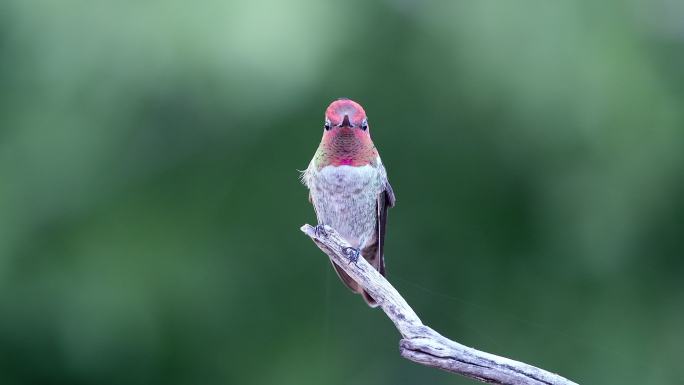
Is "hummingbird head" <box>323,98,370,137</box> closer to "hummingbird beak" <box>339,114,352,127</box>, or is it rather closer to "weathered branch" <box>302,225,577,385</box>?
"hummingbird beak" <box>339,114,352,127</box>

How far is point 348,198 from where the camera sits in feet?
14.6

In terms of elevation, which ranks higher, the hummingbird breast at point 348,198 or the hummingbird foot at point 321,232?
the hummingbird breast at point 348,198

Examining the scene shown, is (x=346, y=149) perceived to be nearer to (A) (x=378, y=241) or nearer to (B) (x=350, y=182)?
(B) (x=350, y=182)

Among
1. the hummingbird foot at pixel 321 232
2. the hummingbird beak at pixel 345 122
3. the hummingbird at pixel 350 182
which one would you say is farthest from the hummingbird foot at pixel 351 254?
the hummingbird beak at pixel 345 122

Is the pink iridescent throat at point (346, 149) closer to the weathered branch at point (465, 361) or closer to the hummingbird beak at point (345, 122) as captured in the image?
the hummingbird beak at point (345, 122)

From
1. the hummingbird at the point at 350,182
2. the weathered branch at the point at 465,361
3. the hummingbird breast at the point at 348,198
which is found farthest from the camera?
the hummingbird breast at the point at 348,198

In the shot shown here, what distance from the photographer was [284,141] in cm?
667

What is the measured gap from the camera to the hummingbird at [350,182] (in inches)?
159

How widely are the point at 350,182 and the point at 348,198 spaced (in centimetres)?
11

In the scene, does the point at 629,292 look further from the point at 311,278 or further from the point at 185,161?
the point at 185,161

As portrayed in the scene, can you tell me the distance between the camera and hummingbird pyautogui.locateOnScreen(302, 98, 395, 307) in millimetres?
4027

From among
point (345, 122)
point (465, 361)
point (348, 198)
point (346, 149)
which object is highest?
point (345, 122)

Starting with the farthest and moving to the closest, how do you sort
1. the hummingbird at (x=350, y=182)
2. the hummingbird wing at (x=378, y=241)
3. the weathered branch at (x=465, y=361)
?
the hummingbird wing at (x=378, y=241) < the hummingbird at (x=350, y=182) < the weathered branch at (x=465, y=361)

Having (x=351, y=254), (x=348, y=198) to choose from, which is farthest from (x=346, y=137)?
(x=351, y=254)
